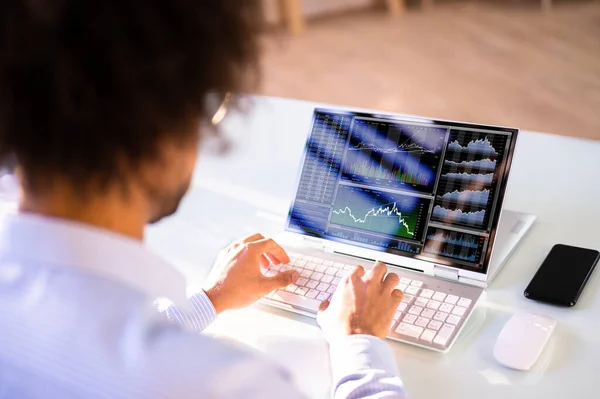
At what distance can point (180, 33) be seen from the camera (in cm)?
64

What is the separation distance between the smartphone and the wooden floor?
2.11m

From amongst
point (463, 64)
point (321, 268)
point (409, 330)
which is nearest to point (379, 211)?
point (321, 268)

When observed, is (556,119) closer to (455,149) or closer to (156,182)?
(455,149)

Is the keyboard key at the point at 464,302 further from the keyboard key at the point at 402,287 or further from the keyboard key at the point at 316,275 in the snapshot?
the keyboard key at the point at 316,275

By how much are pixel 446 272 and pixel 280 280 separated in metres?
0.25

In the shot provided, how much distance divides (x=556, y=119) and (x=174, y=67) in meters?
2.96

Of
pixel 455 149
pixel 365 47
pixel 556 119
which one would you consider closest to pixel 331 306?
pixel 455 149

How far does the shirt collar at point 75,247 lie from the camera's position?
0.68 meters

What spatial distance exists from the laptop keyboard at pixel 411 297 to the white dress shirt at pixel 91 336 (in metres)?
0.36

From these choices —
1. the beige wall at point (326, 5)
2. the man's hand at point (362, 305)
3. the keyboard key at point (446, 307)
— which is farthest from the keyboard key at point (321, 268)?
the beige wall at point (326, 5)

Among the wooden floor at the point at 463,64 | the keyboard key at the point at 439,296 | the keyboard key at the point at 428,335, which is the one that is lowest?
the keyboard key at the point at 428,335

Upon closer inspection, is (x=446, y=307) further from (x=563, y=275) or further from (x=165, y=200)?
(x=165, y=200)

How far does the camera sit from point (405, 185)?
1192 mm

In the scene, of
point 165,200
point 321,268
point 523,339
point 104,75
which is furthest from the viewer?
point 321,268
